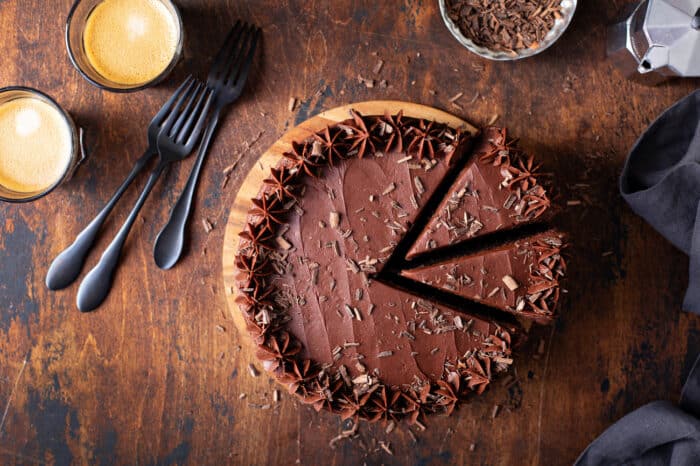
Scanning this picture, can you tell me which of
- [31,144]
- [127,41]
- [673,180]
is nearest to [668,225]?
[673,180]

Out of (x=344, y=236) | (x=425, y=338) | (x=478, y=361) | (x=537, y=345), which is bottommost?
(x=537, y=345)

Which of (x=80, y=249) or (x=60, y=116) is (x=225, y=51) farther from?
(x=80, y=249)

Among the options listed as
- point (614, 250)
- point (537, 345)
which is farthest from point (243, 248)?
point (614, 250)

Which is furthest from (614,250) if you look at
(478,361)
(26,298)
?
(26,298)

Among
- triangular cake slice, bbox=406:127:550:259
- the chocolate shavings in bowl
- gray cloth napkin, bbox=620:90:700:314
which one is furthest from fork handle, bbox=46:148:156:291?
gray cloth napkin, bbox=620:90:700:314

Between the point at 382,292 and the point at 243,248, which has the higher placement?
the point at 243,248

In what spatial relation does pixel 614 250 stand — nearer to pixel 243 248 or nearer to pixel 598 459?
pixel 598 459

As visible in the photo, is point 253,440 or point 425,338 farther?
point 253,440
